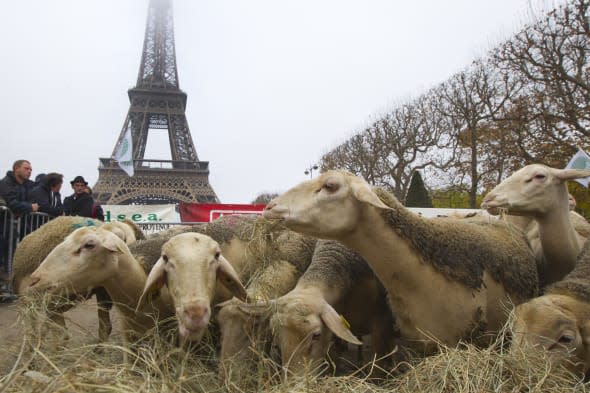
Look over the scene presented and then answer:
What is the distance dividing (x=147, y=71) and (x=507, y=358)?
4706 cm

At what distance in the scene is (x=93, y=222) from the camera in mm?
4719

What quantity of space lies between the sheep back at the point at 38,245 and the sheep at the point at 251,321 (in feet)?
6.79

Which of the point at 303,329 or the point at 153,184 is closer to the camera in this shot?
the point at 303,329

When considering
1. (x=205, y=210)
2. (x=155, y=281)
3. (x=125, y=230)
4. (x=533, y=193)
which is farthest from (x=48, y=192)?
(x=205, y=210)

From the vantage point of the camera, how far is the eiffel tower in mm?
37312

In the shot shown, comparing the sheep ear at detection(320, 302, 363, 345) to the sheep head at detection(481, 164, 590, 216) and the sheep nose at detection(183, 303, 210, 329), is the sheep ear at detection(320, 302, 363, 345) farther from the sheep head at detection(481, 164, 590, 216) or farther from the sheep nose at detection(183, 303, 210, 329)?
the sheep head at detection(481, 164, 590, 216)

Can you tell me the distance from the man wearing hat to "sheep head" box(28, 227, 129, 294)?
12.5 ft

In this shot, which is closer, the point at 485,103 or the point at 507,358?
the point at 507,358

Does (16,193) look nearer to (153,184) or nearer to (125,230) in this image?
(125,230)

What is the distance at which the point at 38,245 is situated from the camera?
455 centimetres

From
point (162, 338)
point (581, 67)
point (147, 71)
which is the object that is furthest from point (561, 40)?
point (147, 71)

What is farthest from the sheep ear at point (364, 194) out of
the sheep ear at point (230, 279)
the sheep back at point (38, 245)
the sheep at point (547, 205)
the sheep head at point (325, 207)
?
the sheep back at point (38, 245)

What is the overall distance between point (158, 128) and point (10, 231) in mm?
38405

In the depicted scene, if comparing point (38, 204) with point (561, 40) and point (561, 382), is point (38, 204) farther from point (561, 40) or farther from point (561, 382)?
point (561, 40)
